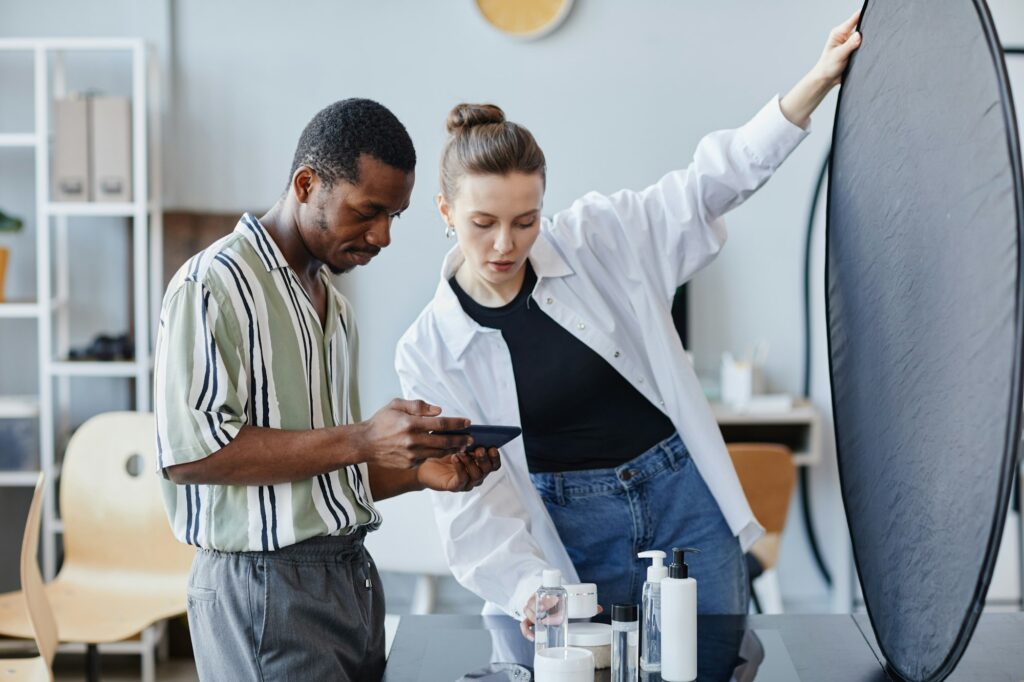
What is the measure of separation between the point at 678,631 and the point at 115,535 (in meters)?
2.43

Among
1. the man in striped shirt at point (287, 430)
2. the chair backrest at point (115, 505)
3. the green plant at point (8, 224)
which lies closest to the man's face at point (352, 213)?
the man in striped shirt at point (287, 430)

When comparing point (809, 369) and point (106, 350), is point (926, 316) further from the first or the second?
A: point (106, 350)

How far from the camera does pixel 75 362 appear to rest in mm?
3721

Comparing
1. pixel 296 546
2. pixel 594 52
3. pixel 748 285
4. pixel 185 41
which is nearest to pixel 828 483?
pixel 748 285

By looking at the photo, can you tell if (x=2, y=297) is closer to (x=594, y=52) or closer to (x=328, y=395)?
(x=594, y=52)

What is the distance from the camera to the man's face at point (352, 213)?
1.41 m

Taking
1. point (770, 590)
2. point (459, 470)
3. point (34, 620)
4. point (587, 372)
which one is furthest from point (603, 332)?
point (770, 590)

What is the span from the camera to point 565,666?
122 cm

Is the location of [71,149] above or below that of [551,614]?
above

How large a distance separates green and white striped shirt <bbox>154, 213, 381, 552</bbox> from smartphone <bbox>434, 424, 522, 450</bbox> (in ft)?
0.55

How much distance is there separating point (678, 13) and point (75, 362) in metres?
2.34

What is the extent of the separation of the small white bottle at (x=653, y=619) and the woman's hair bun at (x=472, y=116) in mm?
747

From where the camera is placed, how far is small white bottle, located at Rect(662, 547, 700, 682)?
4.34ft

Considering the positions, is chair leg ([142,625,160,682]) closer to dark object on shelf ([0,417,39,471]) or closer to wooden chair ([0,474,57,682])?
dark object on shelf ([0,417,39,471])
